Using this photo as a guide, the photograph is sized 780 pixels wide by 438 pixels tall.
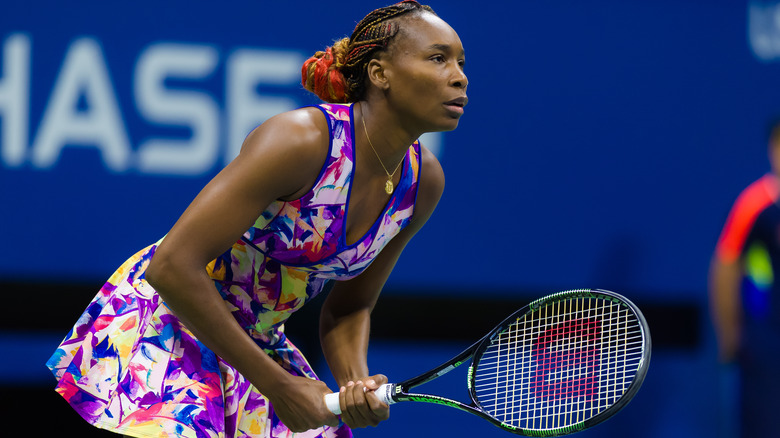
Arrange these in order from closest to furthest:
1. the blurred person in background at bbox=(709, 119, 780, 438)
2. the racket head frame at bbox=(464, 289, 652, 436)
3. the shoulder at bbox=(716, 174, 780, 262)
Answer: the racket head frame at bbox=(464, 289, 652, 436) → the blurred person in background at bbox=(709, 119, 780, 438) → the shoulder at bbox=(716, 174, 780, 262)

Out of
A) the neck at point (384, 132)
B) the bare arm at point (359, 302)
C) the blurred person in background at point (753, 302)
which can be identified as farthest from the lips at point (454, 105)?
the blurred person in background at point (753, 302)

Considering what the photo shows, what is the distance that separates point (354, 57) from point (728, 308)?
2.54m

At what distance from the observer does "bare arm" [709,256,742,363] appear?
3980 mm

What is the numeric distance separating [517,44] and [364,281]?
83.2 inches

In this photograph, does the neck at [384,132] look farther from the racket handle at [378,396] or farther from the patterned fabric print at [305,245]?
the racket handle at [378,396]

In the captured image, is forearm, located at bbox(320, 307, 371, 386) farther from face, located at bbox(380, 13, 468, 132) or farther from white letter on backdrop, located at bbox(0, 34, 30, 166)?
white letter on backdrop, located at bbox(0, 34, 30, 166)

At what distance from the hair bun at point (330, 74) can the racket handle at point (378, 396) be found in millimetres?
648

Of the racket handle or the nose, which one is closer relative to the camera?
the racket handle

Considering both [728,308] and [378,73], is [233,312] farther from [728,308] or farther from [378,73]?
[728,308]

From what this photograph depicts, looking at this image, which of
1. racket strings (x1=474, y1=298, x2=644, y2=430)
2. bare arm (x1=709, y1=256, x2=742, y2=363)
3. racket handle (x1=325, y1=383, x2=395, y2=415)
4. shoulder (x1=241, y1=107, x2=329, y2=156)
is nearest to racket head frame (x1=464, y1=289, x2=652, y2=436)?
racket strings (x1=474, y1=298, x2=644, y2=430)

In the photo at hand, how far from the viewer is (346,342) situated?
2.23 metres

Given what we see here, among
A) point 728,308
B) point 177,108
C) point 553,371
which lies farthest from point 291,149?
point 728,308

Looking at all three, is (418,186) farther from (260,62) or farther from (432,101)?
(260,62)

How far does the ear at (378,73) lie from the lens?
6.52 ft
